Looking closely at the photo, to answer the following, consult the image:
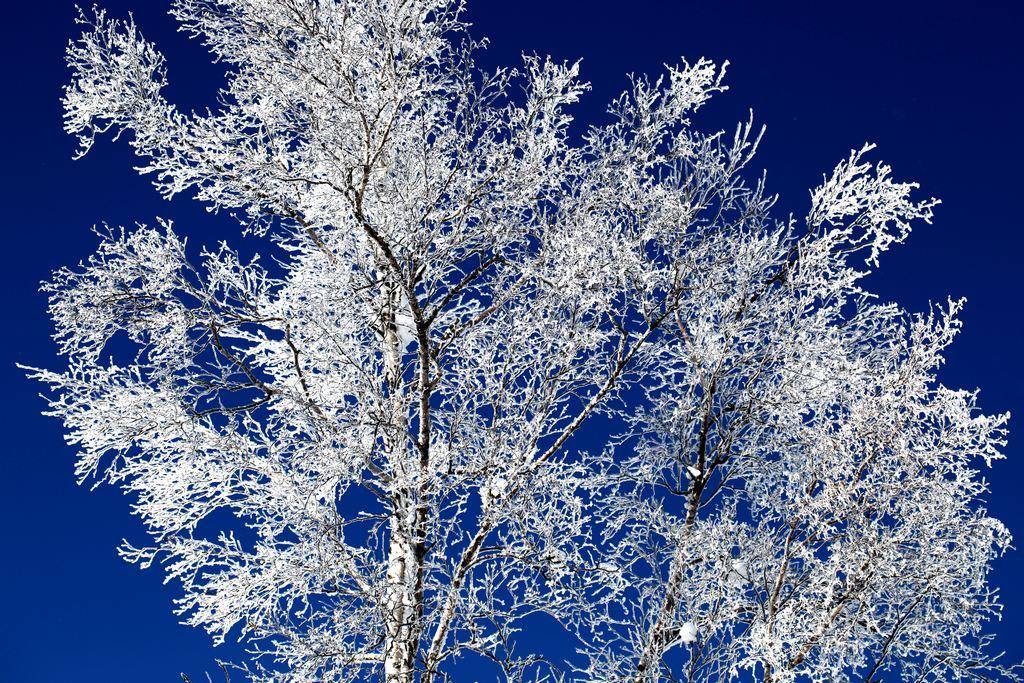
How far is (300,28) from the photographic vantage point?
729 cm

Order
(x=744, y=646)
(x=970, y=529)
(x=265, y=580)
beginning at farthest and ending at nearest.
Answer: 1. (x=970, y=529)
2. (x=744, y=646)
3. (x=265, y=580)

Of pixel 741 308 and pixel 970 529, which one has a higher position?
pixel 741 308

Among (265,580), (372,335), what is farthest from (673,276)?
(265,580)

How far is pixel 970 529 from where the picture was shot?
28.3 ft

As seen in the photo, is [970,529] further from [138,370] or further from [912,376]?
[138,370]

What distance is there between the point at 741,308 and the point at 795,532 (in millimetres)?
2373

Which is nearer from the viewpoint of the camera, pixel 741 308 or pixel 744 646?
pixel 744 646

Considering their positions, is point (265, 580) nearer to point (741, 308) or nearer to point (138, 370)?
point (138, 370)

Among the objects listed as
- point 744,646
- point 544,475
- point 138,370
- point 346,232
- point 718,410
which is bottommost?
point 744,646

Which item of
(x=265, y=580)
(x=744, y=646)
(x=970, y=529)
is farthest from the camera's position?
(x=970, y=529)

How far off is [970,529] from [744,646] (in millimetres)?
2681

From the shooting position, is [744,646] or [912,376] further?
[912,376]

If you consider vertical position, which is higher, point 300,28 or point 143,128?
point 300,28

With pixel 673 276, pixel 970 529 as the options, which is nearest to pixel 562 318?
pixel 673 276
